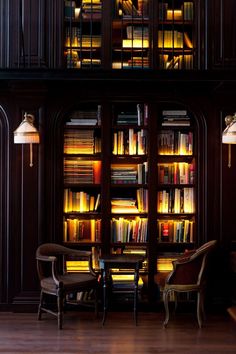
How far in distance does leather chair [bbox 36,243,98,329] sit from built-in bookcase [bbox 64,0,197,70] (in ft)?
6.75

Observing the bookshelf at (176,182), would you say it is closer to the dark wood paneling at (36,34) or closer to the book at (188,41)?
the book at (188,41)

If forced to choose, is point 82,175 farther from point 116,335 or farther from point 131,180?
point 116,335

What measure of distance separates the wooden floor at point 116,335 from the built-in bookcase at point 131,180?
0.70 metres

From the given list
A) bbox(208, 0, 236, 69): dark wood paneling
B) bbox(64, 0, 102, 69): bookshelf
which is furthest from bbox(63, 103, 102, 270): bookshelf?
bbox(208, 0, 236, 69): dark wood paneling

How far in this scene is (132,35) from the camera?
20.9 ft

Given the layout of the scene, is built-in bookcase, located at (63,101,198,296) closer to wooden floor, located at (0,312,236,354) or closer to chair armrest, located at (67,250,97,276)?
chair armrest, located at (67,250,97,276)

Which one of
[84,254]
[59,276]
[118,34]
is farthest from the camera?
[118,34]

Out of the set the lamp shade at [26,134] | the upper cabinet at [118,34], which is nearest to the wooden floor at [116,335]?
the lamp shade at [26,134]

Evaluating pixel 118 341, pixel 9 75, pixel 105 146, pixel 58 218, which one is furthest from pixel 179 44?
pixel 118 341

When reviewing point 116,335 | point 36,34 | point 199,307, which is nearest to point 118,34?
point 36,34

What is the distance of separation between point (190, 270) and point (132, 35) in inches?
103

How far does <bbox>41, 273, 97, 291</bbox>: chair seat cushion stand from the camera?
5.80 metres

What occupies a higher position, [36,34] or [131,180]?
[36,34]

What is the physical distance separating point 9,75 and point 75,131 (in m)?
1.02
